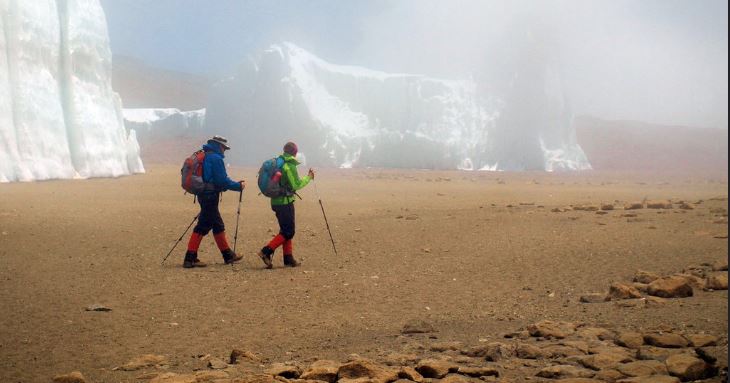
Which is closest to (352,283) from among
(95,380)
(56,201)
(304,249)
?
(304,249)

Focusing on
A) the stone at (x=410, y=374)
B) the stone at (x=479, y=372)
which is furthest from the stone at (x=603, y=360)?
the stone at (x=410, y=374)

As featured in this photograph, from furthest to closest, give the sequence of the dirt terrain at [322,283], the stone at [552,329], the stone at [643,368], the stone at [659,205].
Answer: the stone at [659,205] → the dirt terrain at [322,283] → the stone at [552,329] → the stone at [643,368]

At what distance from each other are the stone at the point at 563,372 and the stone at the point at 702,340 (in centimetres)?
92

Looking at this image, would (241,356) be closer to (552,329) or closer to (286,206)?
(552,329)

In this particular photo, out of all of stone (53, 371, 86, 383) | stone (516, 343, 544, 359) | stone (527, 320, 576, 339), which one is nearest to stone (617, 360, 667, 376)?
stone (516, 343, 544, 359)

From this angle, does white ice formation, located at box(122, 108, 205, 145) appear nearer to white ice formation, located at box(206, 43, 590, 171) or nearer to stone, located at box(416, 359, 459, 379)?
white ice formation, located at box(206, 43, 590, 171)

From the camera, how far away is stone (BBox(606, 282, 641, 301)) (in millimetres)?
6406

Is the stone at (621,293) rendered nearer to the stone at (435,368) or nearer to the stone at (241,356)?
the stone at (435,368)

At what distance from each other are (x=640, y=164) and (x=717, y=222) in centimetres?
4917

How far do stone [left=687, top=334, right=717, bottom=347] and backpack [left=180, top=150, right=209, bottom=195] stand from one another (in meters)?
5.81

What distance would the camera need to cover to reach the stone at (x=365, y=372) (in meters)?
4.04

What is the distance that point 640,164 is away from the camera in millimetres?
58500

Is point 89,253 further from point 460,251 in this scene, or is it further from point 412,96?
point 412,96

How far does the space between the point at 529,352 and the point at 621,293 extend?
235 centimetres
